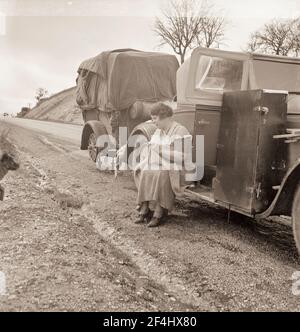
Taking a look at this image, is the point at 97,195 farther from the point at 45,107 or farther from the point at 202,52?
the point at 45,107

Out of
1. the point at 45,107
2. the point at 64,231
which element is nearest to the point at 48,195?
the point at 64,231

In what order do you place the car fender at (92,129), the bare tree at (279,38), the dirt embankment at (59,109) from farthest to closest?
the dirt embankment at (59,109)
the bare tree at (279,38)
the car fender at (92,129)

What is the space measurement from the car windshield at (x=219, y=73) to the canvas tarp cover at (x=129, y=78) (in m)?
3.34

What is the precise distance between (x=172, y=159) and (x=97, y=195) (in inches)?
82.4

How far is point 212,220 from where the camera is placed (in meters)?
5.94

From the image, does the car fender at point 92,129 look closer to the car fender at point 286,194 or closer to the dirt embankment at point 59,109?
the car fender at point 286,194

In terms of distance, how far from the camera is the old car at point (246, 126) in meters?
4.49

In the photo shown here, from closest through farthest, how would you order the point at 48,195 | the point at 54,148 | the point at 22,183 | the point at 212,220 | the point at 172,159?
the point at 172,159 → the point at 212,220 → the point at 48,195 → the point at 22,183 → the point at 54,148

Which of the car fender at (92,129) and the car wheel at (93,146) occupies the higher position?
the car fender at (92,129)

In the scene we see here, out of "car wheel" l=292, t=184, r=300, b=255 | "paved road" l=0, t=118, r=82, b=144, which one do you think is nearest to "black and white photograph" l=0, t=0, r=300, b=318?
"car wheel" l=292, t=184, r=300, b=255

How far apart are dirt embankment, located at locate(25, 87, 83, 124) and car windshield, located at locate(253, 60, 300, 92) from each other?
131ft

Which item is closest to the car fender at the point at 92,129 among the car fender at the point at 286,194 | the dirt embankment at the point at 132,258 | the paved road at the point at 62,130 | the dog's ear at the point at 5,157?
the dirt embankment at the point at 132,258

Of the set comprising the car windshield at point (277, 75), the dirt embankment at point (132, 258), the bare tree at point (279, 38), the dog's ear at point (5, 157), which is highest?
the bare tree at point (279, 38)

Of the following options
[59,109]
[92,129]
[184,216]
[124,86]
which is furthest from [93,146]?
[59,109]
